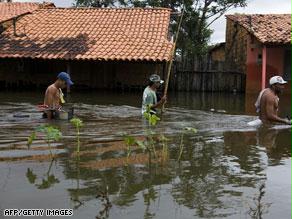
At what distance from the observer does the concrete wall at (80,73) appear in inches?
828

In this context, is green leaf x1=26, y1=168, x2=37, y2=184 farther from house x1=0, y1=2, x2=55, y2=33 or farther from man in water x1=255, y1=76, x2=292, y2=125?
house x1=0, y1=2, x2=55, y2=33

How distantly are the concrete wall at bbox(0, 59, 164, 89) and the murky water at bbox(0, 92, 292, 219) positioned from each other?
11904mm

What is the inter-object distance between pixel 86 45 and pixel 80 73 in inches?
78.9

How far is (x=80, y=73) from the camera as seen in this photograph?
69.5 feet

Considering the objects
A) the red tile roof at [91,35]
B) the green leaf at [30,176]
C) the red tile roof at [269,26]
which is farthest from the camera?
the red tile roof at [269,26]

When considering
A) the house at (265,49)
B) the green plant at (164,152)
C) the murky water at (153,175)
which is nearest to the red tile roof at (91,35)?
the house at (265,49)

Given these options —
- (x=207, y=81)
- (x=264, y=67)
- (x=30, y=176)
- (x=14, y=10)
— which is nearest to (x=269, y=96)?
(x=30, y=176)

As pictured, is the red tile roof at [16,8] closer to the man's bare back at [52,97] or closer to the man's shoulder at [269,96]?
the man's bare back at [52,97]

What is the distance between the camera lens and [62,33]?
68.6 feet

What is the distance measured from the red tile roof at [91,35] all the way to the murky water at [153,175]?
32.1 feet

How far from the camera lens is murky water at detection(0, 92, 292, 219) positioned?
4.45 metres

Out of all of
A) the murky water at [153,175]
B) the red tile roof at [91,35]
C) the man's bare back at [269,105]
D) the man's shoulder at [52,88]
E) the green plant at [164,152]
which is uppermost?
the red tile roof at [91,35]

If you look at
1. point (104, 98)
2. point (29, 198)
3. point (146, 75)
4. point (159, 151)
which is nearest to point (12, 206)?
point (29, 198)

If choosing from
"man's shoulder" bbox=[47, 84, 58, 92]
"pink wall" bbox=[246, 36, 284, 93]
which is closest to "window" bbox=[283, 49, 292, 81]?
"pink wall" bbox=[246, 36, 284, 93]
